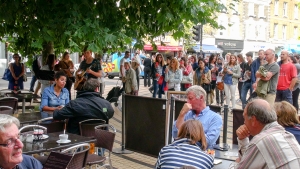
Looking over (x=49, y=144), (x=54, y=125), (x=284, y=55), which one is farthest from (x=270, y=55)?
(x=49, y=144)

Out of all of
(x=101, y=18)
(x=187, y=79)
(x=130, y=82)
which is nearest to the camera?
(x=101, y=18)

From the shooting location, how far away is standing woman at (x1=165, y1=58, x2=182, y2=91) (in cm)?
1314

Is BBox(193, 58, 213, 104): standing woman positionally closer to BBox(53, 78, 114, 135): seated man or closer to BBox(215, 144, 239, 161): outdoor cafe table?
BBox(53, 78, 114, 135): seated man

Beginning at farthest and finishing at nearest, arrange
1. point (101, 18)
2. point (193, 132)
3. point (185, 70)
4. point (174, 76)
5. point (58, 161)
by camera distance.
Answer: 1. point (185, 70)
2. point (174, 76)
3. point (101, 18)
4. point (58, 161)
5. point (193, 132)

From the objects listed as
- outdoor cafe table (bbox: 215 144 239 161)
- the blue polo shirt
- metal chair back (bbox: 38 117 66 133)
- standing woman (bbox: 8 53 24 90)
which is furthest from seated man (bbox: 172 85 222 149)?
standing woman (bbox: 8 53 24 90)

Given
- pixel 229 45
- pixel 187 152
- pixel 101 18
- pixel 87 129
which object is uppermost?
pixel 229 45

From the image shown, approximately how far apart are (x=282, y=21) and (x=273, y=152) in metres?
56.2

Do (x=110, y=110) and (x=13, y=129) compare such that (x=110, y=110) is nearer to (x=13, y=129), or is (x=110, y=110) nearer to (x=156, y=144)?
(x=156, y=144)

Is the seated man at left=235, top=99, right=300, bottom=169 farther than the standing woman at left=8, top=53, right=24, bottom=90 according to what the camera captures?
No

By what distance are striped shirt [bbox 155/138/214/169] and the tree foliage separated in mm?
3442

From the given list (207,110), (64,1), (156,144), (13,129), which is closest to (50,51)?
(64,1)

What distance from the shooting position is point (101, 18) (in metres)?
8.12

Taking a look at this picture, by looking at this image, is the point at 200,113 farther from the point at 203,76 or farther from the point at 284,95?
the point at 203,76

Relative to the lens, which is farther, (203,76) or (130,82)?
(130,82)
